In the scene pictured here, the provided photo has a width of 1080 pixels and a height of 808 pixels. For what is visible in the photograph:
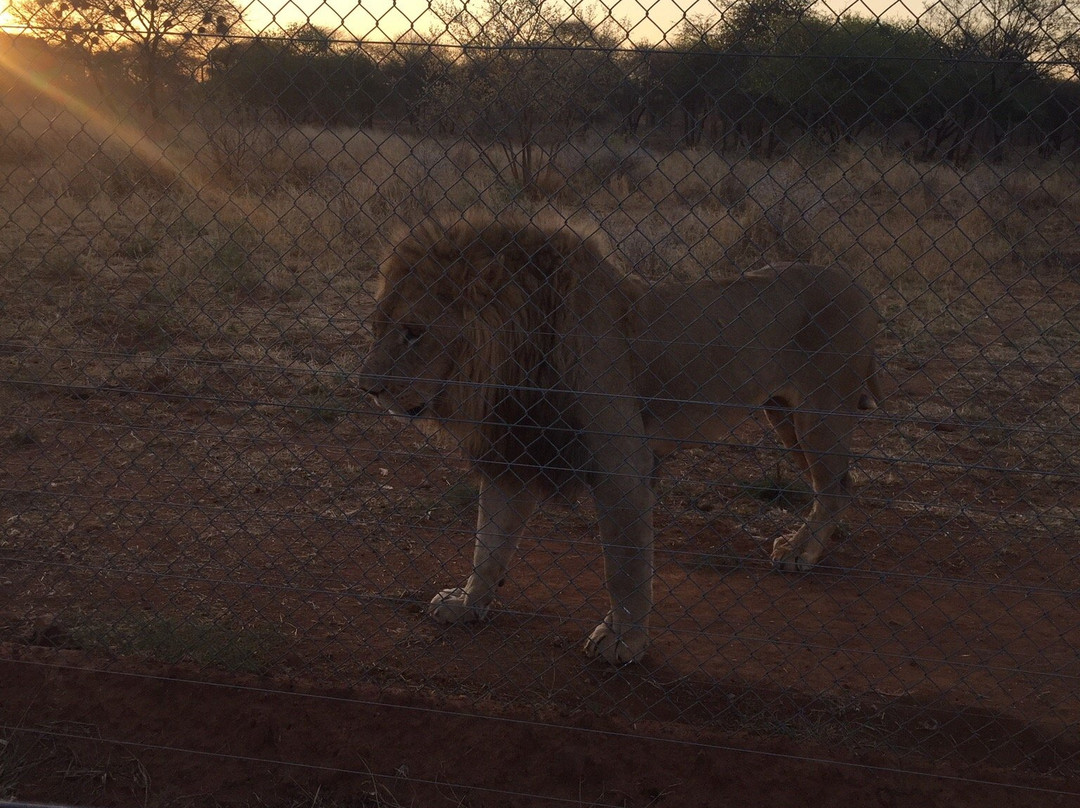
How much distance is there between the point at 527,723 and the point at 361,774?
0.58m

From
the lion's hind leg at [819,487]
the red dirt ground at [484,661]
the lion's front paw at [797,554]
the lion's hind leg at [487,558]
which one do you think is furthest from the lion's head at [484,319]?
the lion's front paw at [797,554]

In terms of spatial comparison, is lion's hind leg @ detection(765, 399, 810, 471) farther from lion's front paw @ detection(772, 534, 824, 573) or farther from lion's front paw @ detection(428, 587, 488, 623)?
lion's front paw @ detection(428, 587, 488, 623)

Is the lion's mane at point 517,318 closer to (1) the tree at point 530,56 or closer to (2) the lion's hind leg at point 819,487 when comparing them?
(1) the tree at point 530,56

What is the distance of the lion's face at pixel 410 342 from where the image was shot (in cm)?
334

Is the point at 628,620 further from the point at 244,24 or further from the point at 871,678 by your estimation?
the point at 244,24

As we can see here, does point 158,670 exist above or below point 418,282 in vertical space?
below

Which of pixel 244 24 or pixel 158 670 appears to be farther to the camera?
pixel 158 670

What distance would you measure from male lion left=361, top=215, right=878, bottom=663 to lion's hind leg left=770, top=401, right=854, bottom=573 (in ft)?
1.41

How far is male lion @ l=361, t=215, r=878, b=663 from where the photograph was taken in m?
3.34

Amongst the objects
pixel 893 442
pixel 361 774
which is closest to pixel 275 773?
pixel 361 774

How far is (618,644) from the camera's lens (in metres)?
3.75

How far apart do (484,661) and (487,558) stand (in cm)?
44

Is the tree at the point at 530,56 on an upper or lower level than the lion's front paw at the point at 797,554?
upper

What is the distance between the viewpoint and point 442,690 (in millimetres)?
3633
